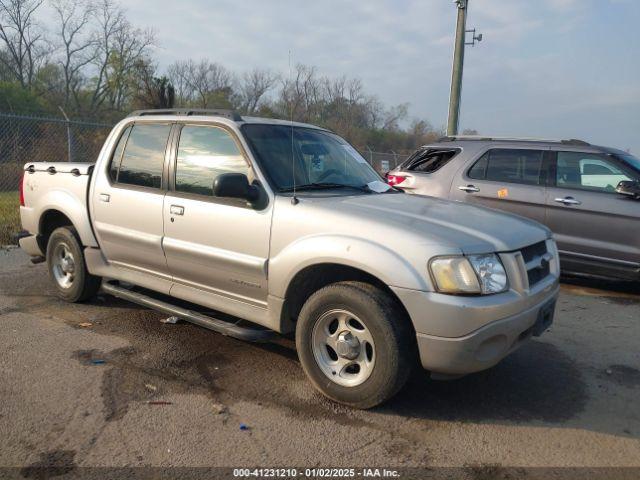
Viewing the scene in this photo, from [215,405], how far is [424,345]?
1388mm

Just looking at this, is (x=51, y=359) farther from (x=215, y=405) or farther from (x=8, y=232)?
(x=8, y=232)

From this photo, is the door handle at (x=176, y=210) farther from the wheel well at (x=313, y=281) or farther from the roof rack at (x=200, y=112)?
the wheel well at (x=313, y=281)

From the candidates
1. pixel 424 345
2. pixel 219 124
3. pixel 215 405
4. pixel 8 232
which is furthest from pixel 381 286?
pixel 8 232

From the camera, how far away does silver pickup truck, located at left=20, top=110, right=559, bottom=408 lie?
308 cm

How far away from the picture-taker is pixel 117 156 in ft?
16.0

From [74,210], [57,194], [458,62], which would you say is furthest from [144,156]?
[458,62]

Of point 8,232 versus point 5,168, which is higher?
point 5,168

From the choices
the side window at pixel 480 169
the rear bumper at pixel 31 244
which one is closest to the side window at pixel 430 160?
the side window at pixel 480 169

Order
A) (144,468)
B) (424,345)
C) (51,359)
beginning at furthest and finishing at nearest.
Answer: (51,359)
(424,345)
(144,468)

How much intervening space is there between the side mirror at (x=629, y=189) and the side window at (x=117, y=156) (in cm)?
531

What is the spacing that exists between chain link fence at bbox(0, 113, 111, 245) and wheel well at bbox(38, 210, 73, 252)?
19.3 feet

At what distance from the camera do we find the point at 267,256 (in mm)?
3709

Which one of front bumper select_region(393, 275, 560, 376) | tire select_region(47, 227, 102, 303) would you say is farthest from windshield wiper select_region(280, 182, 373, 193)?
tire select_region(47, 227, 102, 303)

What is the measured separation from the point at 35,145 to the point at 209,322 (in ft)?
36.2
